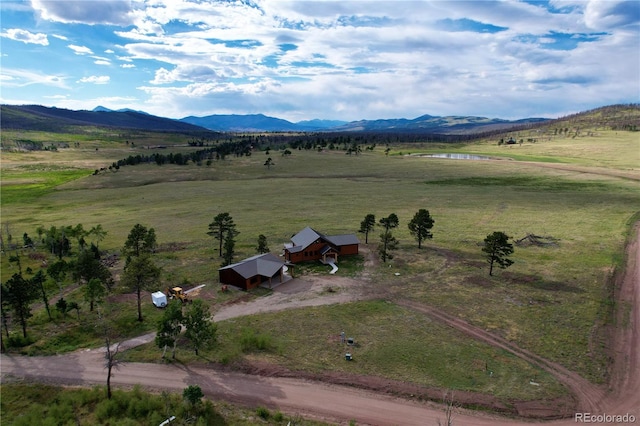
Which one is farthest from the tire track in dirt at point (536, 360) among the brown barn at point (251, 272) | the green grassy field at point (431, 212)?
the brown barn at point (251, 272)

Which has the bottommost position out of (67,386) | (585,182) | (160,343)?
(67,386)

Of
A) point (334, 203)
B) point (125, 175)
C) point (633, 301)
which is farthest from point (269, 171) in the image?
point (633, 301)

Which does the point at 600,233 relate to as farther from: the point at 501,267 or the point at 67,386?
the point at 67,386

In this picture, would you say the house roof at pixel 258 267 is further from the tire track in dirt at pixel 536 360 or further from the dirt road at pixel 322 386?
the dirt road at pixel 322 386

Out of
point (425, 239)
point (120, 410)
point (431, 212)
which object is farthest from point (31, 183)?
point (120, 410)

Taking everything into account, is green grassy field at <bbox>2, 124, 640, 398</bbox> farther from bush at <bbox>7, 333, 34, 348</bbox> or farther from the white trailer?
the white trailer
